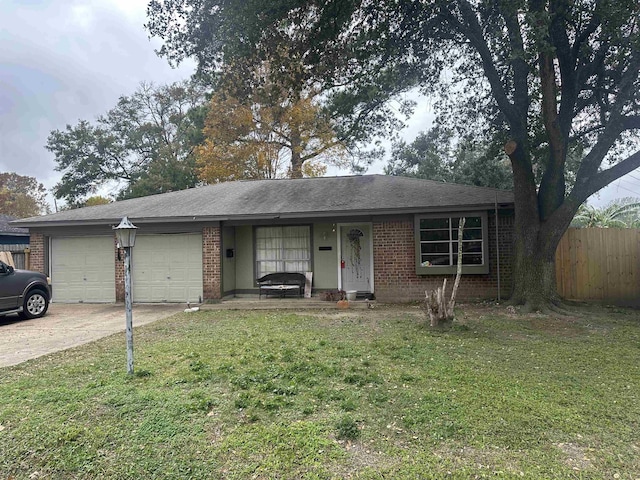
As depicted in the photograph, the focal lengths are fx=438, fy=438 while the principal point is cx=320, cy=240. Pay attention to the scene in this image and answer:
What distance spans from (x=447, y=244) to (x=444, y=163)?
712 inches

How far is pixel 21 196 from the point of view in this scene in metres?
39.7

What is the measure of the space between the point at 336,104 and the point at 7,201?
38.2 meters

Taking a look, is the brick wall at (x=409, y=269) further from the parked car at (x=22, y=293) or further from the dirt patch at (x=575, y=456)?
the parked car at (x=22, y=293)

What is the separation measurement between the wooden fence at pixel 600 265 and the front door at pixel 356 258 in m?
4.83

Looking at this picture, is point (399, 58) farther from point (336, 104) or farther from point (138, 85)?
point (138, 85)

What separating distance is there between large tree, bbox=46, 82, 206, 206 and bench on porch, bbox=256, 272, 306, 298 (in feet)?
63.2

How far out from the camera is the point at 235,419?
3.82m

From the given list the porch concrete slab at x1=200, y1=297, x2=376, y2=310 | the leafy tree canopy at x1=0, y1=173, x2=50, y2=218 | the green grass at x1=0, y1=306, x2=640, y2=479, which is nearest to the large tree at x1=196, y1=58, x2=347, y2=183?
the porch concrete slab at x1=200, y1=297, x2=376, y2=310

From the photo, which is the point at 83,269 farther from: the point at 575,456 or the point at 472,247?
the point at 575,456

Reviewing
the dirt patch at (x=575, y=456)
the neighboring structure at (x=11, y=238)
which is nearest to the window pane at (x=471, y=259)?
the dirt patch at (x=575, y=456)

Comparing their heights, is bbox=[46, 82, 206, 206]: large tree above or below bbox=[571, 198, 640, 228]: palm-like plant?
above

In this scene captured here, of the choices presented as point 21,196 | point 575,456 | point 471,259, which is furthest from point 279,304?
point 21,196

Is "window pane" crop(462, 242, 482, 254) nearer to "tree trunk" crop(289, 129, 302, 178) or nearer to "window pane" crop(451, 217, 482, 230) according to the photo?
"window pane" crop(451, 217, 482, 230)

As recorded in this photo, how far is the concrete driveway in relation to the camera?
6.77m
